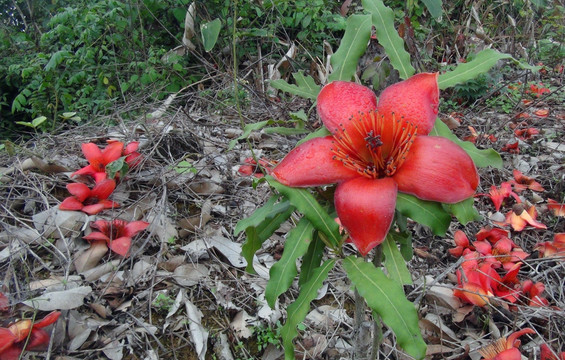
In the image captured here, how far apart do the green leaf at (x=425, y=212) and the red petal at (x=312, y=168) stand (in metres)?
0.12

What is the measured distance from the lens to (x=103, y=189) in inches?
76.1

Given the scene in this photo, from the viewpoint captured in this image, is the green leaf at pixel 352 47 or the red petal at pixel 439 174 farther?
the green leaf at pixel 352 47

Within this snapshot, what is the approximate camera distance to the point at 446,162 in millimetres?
931

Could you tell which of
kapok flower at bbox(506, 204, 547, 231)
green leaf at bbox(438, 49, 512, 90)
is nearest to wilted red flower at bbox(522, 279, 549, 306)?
kapok flower at bbox(506, 204, 547, 231)

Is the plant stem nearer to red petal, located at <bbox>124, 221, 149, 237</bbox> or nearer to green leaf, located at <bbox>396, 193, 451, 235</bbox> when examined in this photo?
green leaf, located at <bbox>396, 193, 451, 235</bbox>

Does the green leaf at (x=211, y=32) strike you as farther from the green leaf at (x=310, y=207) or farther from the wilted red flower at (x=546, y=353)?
the wilted red flower at (x=546, y=353)

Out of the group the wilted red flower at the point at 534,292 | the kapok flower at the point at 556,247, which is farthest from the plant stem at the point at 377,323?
the kapok flower at the point at 556,247

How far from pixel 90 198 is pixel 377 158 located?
1.41 meters

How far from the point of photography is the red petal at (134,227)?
176cm

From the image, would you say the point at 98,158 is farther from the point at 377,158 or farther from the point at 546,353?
the point at 546,353

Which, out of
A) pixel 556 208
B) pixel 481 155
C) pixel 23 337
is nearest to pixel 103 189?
pixel 23 337

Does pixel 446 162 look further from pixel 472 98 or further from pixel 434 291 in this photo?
pixel 472 98

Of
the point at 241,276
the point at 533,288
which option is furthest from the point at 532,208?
the point at 241,276

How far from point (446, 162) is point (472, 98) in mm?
2790
